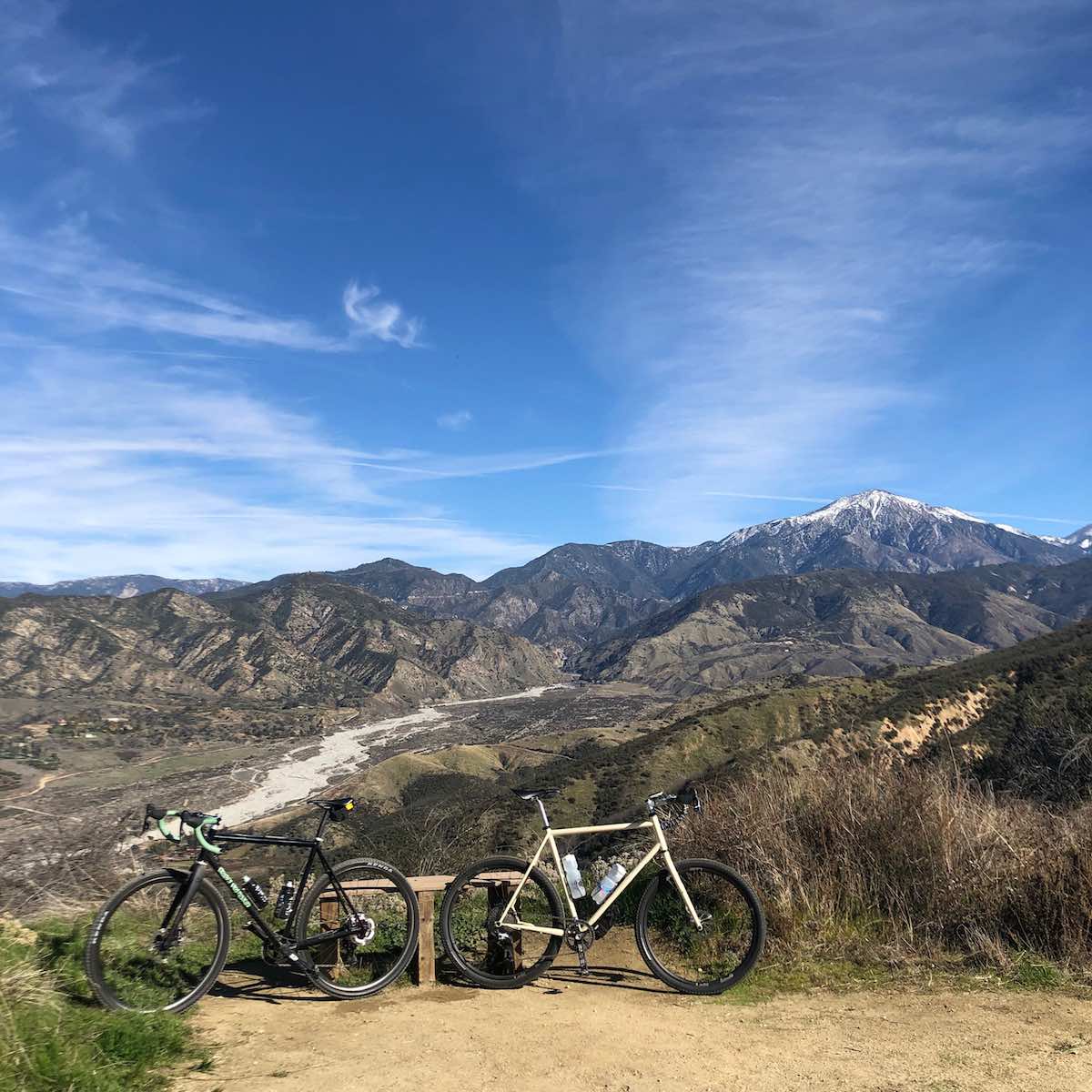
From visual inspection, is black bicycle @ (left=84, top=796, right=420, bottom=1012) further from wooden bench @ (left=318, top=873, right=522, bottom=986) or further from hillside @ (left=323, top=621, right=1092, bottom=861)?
hillside @ (left=323, top=621, right=1092, bottom=861)

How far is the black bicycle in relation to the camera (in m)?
5.16

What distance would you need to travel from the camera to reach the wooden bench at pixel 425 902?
6078 millimetres

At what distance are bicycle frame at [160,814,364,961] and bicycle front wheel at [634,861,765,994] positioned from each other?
2653 millimetres

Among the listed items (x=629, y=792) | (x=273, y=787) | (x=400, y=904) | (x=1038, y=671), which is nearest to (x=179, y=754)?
(x=273, y=787)

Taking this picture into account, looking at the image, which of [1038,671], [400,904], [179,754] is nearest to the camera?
[400,904]

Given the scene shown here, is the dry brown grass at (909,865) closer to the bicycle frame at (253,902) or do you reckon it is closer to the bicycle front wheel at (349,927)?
the bicycle front wheel at (349,927)

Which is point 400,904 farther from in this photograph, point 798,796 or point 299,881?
point 798,796

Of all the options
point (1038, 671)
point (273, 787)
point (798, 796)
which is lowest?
point (273, 787)

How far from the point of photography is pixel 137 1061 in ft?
14.0

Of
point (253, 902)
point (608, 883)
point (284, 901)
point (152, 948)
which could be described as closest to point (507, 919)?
point (608, 883)

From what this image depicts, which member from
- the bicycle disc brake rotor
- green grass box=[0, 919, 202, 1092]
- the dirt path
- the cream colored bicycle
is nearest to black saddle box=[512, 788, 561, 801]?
the cream colored bicycle

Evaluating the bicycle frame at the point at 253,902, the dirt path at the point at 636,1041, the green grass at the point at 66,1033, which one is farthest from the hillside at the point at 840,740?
the green grass at the point at 66,1033

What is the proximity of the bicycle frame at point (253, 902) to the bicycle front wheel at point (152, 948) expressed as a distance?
0.19ft

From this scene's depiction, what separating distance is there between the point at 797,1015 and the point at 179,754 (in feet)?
476
